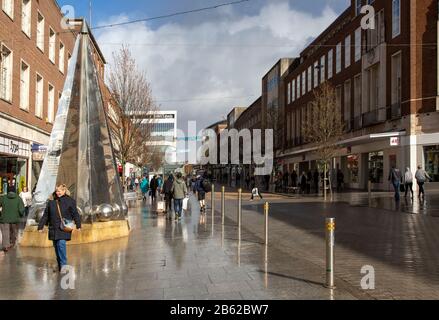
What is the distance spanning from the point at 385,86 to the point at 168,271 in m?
29.1

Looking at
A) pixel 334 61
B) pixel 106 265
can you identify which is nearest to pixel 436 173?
pixel 334 61

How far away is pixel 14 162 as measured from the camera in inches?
931

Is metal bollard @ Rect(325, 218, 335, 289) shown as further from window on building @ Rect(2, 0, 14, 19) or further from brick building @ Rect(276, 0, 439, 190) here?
brick building @ Rect(276, 0, 439, 190)

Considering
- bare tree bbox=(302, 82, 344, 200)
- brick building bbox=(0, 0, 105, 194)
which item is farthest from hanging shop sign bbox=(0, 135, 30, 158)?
bare tree bbox=(302, 82, 344, 200)

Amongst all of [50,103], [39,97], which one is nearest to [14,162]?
[39,97]

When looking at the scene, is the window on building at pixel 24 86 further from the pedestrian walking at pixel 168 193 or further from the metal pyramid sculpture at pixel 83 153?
the metal pyramid sculpture at pixel 83 153

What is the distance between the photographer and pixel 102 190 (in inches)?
515

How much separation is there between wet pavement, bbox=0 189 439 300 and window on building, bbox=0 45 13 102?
35.6 ft

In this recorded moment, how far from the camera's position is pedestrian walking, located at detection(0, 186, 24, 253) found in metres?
11.7

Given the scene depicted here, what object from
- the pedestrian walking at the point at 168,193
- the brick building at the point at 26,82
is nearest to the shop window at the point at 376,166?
the pedestrian walking at the point at 168,193

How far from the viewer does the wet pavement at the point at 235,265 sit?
265 inches

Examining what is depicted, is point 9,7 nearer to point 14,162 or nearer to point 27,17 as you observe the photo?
point 27,17

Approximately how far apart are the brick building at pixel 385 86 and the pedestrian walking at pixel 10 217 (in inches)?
916
